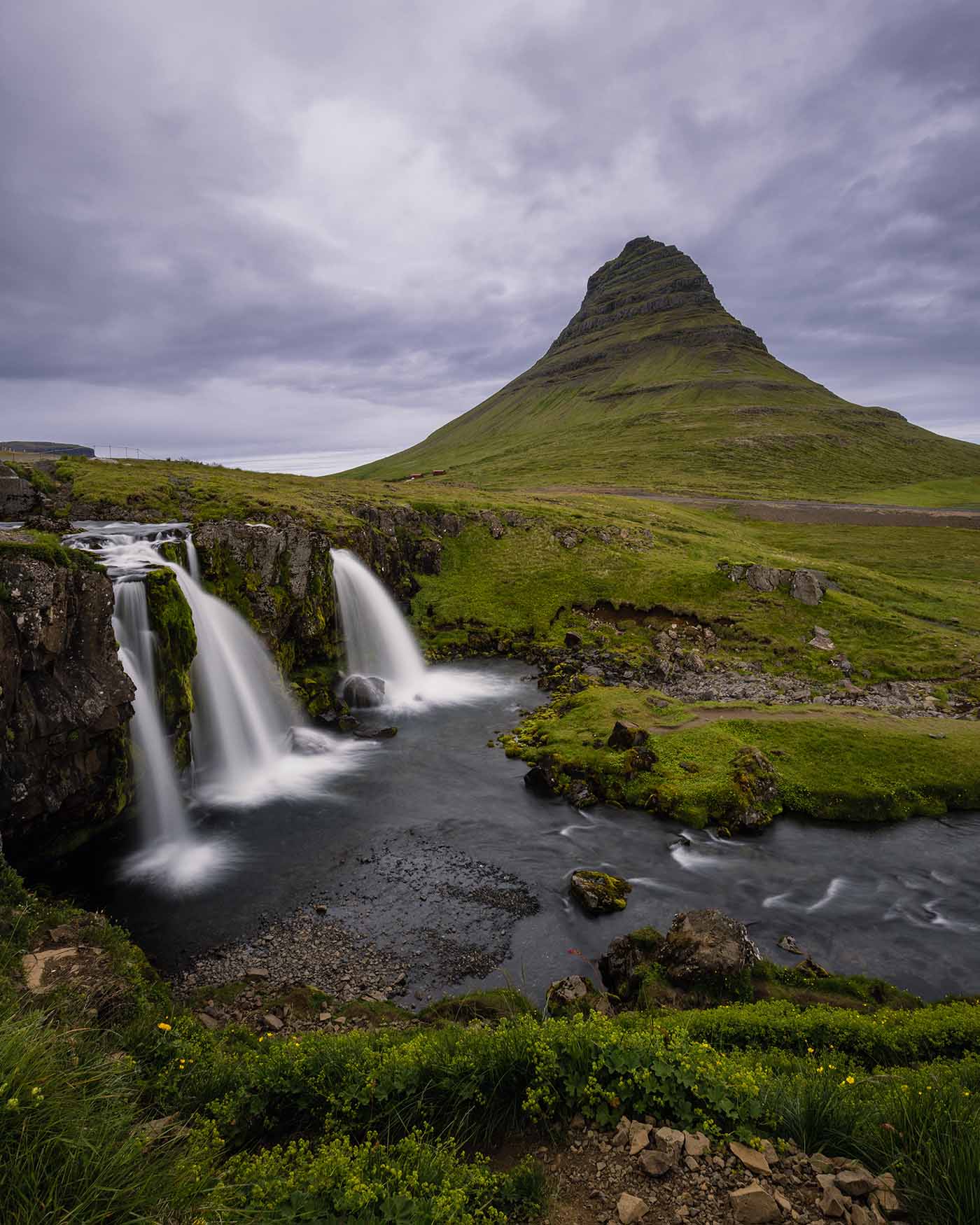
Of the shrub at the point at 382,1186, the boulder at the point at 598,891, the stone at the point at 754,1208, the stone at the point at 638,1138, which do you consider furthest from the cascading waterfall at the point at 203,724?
the stone at the point at 754,1208

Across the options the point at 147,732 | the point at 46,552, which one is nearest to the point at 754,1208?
the point at 46,552

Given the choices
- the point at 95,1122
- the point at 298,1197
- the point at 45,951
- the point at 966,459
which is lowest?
the point at 45,951

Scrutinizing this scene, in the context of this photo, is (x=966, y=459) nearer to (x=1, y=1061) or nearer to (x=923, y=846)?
(x=923, y=846)

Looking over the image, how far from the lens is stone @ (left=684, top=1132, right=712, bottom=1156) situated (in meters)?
7.27

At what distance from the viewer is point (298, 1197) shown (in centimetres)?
652

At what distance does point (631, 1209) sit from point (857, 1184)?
250 centimetres

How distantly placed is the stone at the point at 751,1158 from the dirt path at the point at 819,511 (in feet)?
328

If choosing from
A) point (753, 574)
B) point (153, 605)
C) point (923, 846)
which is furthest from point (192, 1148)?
point (753, 574)

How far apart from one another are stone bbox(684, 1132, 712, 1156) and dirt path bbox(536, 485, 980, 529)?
99.7m

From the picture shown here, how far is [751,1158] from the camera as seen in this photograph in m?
7.10

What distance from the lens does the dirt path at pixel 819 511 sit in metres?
98.6

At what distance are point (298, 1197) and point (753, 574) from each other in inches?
2139

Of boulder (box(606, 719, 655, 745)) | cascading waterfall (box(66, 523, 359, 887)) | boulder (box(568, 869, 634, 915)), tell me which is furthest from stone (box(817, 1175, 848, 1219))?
boulder (box(606, 719, 655, 745))

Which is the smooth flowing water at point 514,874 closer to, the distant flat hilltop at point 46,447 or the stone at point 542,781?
the stone at point 542,781
